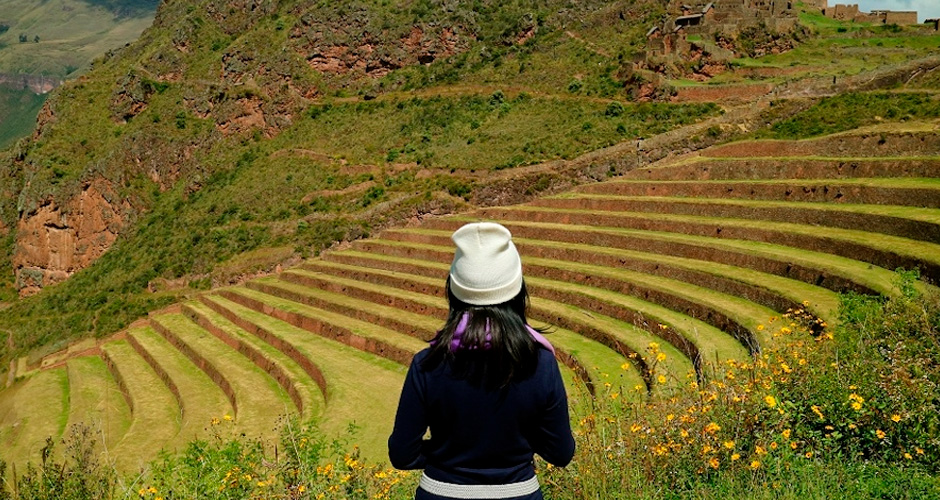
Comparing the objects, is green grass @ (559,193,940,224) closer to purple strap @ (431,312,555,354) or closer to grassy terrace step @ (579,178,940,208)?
grassy terrace step @ (579,178,940,208)

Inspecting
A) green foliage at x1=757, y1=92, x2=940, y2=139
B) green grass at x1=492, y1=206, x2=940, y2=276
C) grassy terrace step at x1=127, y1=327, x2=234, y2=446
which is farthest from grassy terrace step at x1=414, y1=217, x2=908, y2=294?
grassy terrace step at x1=127, y1=327, x2=234, y2=446

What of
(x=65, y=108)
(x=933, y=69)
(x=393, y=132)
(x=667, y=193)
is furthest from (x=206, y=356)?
(x=65, y=108)

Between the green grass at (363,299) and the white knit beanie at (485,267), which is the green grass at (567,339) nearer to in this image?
the green grass at (363,299)

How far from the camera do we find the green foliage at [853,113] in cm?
1781

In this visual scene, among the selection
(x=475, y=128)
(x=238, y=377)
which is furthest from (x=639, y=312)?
(x=475, y=128)

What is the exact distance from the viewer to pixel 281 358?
15711 millimetres

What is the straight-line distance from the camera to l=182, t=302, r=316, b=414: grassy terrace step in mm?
13305

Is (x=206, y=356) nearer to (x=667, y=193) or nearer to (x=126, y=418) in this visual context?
(x=126, y=418)

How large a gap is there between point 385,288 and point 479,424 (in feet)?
52.3

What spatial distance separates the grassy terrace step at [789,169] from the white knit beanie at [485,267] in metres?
13.9

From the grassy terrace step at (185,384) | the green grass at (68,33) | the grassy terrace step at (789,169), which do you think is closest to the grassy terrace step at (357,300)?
the grassy terrace step at (185,384)

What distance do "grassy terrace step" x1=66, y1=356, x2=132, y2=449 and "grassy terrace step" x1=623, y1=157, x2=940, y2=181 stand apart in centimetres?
1538

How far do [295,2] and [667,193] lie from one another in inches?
1439

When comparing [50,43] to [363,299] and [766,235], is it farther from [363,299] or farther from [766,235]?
[766,235]
